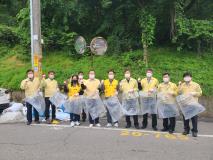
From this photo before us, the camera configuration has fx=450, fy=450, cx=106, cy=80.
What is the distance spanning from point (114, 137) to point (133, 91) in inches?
73.3

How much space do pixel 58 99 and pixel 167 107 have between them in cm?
333

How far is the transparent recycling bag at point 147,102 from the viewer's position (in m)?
11.8

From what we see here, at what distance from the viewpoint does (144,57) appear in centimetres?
1748

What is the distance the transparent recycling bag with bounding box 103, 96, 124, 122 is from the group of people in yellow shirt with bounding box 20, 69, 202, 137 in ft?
0.45

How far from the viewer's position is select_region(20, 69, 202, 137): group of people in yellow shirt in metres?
11.2

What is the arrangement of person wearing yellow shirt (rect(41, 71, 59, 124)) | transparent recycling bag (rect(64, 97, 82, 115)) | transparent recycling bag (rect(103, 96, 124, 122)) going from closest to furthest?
transparent recycling bag (rect(103, 96, 124, 122)) → transparent recycling bag (rect(64, 97, 82, 115)) → person wearing yellow shirt (rect(41, 71, 59, 124))

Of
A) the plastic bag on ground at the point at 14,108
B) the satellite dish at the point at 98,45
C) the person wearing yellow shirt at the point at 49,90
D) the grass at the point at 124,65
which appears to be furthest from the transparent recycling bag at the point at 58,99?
the grass at the point at 124,65

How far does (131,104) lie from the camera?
474 inches

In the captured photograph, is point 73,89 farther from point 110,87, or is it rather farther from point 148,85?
point 148,85

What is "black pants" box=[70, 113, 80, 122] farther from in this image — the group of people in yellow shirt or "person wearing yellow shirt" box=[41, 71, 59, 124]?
"person wearing yellow shirt" box=[41, 71, 59, 124]

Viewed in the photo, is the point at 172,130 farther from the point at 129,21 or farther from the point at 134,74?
the point at 129,21

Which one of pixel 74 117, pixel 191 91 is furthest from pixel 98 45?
pixel 191 91

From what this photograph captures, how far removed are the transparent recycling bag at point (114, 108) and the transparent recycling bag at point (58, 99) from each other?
147 centimetres

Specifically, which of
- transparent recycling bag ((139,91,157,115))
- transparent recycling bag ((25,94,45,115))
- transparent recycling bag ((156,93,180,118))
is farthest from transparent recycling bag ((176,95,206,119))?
transparent recycling bag ((25,94,45,115))
